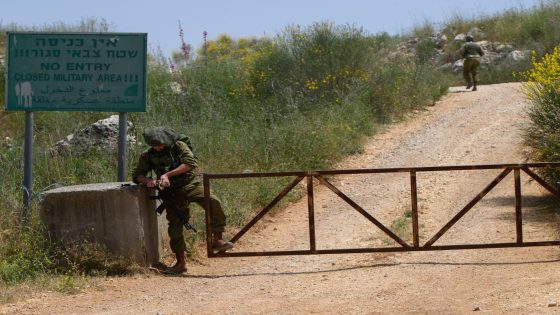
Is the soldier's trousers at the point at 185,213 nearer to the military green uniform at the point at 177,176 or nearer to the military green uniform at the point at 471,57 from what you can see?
the military green uniform at the point at 177,176

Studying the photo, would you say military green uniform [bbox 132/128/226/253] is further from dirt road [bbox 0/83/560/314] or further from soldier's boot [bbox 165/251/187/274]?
dirt road [bbox 0/83/560/314]

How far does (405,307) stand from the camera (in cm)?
756

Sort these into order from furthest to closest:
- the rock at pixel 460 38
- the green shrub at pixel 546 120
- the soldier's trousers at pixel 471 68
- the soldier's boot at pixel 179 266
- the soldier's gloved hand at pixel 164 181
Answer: the rock at pixel 460 38
the soldier's trousers at pixel 471 68
the green shrub at pixel 546 120
the soldier's boot at pixel 179 266
the soldier's gloved hand at pixel 164 181

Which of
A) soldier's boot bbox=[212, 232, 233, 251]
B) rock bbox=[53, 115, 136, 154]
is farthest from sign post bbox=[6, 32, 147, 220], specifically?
rock bbox=[53, 115, 136, 154]

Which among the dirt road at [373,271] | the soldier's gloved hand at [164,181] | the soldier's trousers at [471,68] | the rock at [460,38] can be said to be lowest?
the dirt road at [373,271]

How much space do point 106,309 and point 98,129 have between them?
7417 millimetres

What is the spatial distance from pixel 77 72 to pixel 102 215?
6.39 ft

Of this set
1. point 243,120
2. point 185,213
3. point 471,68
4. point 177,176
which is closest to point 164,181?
point 177,176

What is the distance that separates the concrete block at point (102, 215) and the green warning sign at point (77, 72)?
1.38 metres

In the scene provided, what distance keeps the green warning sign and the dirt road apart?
2184 millimetres

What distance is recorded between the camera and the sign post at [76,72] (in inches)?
408

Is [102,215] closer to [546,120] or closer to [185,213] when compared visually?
[185,213]

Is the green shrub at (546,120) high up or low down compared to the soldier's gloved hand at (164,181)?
up

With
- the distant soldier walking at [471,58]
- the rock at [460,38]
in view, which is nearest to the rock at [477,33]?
the rock at [460,38]
